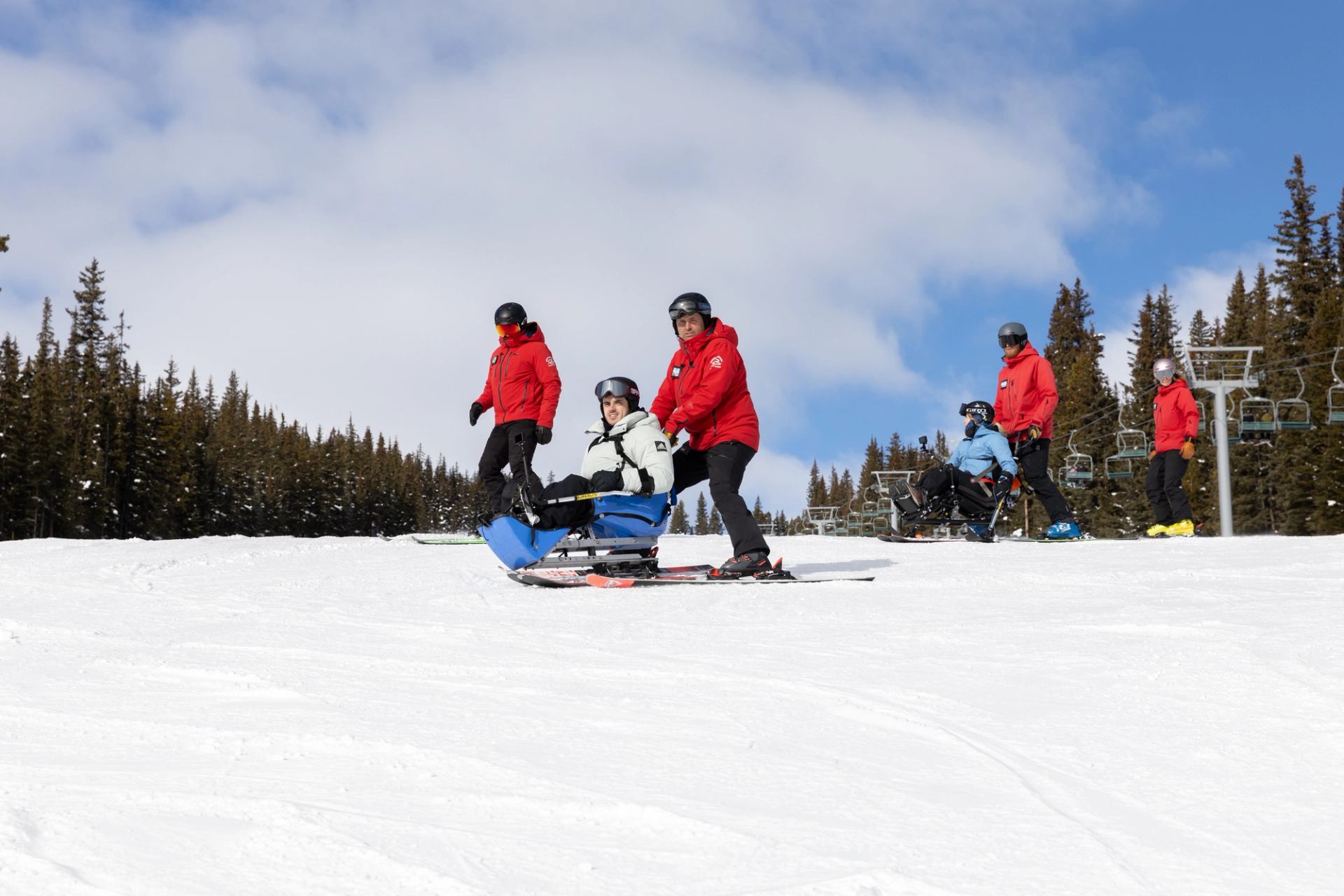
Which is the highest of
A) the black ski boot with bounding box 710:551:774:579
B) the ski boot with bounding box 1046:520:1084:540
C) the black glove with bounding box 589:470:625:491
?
the black glove with bounding box 589:470:625:491

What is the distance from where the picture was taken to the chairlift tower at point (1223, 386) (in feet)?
60.9

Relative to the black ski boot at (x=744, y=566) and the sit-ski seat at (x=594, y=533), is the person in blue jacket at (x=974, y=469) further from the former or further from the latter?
the sit-ski seat at (x=594, y=533)

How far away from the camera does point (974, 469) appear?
472 inches

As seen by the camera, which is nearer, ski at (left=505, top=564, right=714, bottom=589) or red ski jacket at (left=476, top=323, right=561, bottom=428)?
ski at (left=505, top=564, right=714, bottom=589)

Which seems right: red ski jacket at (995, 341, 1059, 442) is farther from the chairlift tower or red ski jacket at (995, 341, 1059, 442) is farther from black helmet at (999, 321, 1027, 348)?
the chairlift tower

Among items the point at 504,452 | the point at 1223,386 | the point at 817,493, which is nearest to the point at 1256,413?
the point at 1223,386

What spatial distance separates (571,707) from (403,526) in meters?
130

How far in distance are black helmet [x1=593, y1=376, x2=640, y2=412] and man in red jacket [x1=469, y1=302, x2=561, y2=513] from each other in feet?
6.06

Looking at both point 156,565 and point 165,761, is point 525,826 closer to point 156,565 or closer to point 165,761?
point 165,761

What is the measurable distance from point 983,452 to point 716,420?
216 inches

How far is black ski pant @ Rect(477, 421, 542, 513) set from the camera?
9094 mm

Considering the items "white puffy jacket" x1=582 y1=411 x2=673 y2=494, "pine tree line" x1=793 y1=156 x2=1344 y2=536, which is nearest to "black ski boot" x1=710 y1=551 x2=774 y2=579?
"white puffy jacket" x1=582 y1=411 x2=673 y2=494

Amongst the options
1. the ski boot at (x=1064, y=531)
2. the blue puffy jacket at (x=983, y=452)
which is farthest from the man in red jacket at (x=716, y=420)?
the ski boot at (x=1064, y=531)

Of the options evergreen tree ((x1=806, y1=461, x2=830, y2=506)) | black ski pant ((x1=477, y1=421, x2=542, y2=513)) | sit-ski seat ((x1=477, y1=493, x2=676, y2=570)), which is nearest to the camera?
sit-ski seat ((x1=477, y1=493, x2=676, y2=570))
